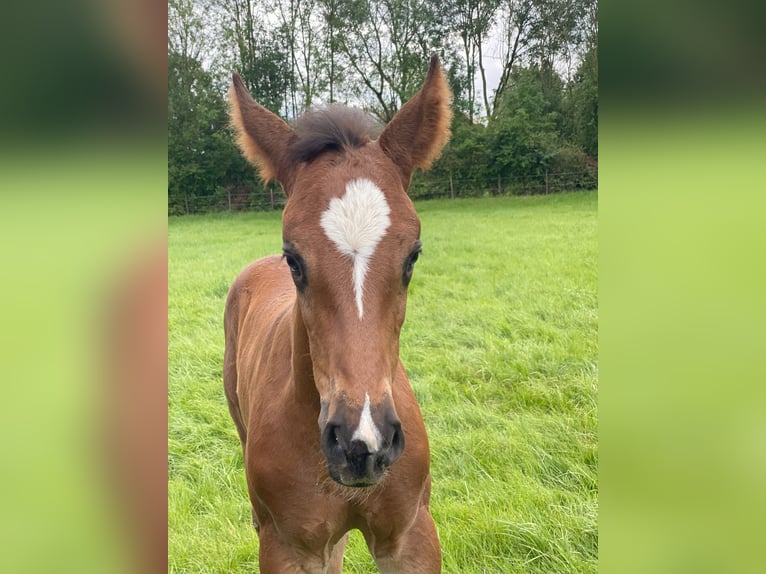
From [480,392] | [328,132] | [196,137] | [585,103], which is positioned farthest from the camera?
[196,137]

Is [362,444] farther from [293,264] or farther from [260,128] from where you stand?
[260,128]

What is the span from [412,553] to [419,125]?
133 centimetres

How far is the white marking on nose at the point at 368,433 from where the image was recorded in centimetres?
104

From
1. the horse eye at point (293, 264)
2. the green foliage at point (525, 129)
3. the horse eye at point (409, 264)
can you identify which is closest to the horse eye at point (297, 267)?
the horse eye at point (293, 264)

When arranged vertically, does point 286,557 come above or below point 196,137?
below

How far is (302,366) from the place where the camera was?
1487 mm

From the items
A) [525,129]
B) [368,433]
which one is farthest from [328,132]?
[525,129]

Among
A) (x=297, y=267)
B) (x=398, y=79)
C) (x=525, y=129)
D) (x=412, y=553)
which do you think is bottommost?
(x=412, y=553)

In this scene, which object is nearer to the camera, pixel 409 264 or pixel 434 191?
pixel 409 264

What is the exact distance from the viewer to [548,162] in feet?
16.9

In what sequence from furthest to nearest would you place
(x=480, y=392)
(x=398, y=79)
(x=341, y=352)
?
(x=398, y=79) → (x=480, y=392) → (x=341, y=352)

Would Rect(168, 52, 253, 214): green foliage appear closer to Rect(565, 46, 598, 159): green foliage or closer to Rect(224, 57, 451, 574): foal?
Rect(565, 46, 598, 159): green foliage
